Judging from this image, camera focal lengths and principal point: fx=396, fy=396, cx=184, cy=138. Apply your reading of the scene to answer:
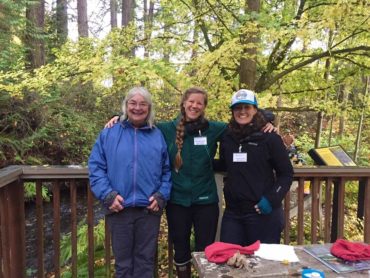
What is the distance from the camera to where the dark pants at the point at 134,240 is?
2.66m

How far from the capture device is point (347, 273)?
188 cm

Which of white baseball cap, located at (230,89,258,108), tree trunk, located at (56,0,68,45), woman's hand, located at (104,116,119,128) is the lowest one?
woman's hand, located at (104,116,119,128)

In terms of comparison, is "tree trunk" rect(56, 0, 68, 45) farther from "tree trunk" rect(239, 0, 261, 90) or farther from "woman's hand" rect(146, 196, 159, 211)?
"woman's hand" rect(146, 196, 159, 211)

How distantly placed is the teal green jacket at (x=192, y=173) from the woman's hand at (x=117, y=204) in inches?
15.6

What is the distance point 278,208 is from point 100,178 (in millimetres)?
1226

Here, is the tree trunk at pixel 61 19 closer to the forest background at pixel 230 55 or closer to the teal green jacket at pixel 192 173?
the forest background at pixel 230 55

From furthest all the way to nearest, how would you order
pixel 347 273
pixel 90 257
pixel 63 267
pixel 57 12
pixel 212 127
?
pixel 57 12 → pixel 63 267 → pixel 90 257 → pixel 212 127 → pixel 347 273

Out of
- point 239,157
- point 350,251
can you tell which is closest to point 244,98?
point 239,157

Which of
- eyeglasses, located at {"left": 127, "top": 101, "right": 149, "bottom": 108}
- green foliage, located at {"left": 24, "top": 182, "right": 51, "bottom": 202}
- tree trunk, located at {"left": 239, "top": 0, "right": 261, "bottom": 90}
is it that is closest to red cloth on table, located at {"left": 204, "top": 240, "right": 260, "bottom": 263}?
eyeglasses, located at {"left": 127, "top": 101, "right": 149, "bottom": 108}

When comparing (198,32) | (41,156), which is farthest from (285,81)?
(41,156)

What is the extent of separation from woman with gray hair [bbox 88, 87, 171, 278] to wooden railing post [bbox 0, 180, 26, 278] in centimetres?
67

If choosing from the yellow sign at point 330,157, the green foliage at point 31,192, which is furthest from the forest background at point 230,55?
the green foliage at point 31,192

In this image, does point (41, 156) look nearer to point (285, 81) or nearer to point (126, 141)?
point (285, 81)

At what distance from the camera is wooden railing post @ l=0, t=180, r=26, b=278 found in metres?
2.72
